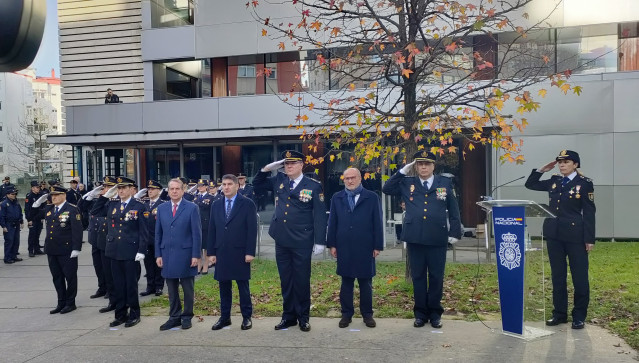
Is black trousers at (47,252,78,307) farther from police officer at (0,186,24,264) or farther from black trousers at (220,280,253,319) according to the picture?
police officer at (0,186,24,264)

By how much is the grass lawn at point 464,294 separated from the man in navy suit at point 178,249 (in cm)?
71

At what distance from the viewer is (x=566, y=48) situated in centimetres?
1595

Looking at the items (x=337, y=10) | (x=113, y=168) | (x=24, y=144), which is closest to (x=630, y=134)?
(x=337, y=10)

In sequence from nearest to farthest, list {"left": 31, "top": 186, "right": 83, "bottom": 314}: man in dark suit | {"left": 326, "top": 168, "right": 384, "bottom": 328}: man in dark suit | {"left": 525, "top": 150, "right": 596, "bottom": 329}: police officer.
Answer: {"left": 525, "top": 150, "right": 596, "bottom": 329}: police officer, {"left": 326, "top": 168, "right": 384, "bottom": 328}: man in dark suit, {"left": 31, "top": 186, "right": 83, "bottom": 314}: man in dark suit

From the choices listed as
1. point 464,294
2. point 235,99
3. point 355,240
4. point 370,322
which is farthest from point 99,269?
point 235,99

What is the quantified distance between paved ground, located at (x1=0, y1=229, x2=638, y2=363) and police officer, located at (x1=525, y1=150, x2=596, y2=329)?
0.28 metres

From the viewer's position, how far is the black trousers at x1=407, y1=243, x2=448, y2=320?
6.60 meters

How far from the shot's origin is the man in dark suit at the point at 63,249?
789 cm

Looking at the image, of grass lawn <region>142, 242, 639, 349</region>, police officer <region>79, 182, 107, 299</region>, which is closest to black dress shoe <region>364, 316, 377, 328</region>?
grass lawn <region>142, 242, 639, 349</region>

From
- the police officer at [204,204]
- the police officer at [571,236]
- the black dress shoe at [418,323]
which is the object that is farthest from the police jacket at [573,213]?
the police officer at [204,204]

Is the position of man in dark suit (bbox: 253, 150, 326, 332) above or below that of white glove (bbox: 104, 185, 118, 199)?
below

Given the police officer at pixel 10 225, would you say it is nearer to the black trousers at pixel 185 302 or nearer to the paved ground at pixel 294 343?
the paved ground at pixel 294 343

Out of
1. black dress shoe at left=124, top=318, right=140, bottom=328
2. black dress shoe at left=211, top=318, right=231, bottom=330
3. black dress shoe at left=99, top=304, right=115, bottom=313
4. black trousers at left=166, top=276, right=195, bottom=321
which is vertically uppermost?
black trousers at left=166, top=276, right=195, bottom=321

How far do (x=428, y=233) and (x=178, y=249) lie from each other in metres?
3.21
